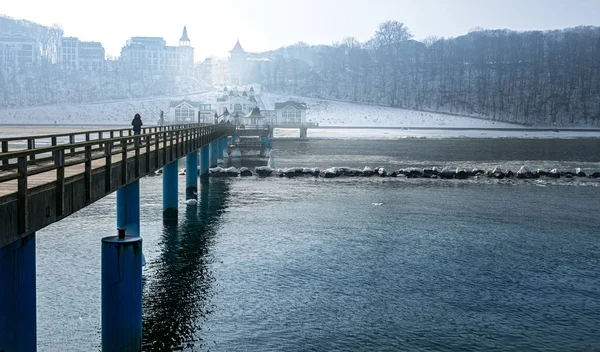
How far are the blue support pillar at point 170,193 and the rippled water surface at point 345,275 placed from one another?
0.69m

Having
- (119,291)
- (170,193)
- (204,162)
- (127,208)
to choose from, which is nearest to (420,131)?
(204,162)

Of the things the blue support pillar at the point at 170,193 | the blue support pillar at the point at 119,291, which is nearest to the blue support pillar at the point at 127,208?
the blue support pillar at the point at 119,291

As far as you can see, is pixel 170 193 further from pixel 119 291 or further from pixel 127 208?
pixel 119 291

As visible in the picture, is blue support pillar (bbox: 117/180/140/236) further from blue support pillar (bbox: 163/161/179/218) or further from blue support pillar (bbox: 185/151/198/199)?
blue support pillar (bbox: 185/151/198/199)

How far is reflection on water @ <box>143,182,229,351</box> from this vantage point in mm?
17719

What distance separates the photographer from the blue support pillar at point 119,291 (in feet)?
50.5

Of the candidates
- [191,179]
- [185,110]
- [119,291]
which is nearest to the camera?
[119,291]

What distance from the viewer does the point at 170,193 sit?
36406 mm

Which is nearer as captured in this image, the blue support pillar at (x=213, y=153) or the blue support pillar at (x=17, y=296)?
the blue support pillar at (x=17, y=296)

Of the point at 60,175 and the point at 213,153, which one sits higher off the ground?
the point at 60,175

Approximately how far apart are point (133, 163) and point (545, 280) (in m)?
14.4

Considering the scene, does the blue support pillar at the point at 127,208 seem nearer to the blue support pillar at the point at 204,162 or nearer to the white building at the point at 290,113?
the blue support pillar at the point at 204,162

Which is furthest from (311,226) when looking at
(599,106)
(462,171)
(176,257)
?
(599,106)

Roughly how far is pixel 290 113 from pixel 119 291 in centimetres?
14613
